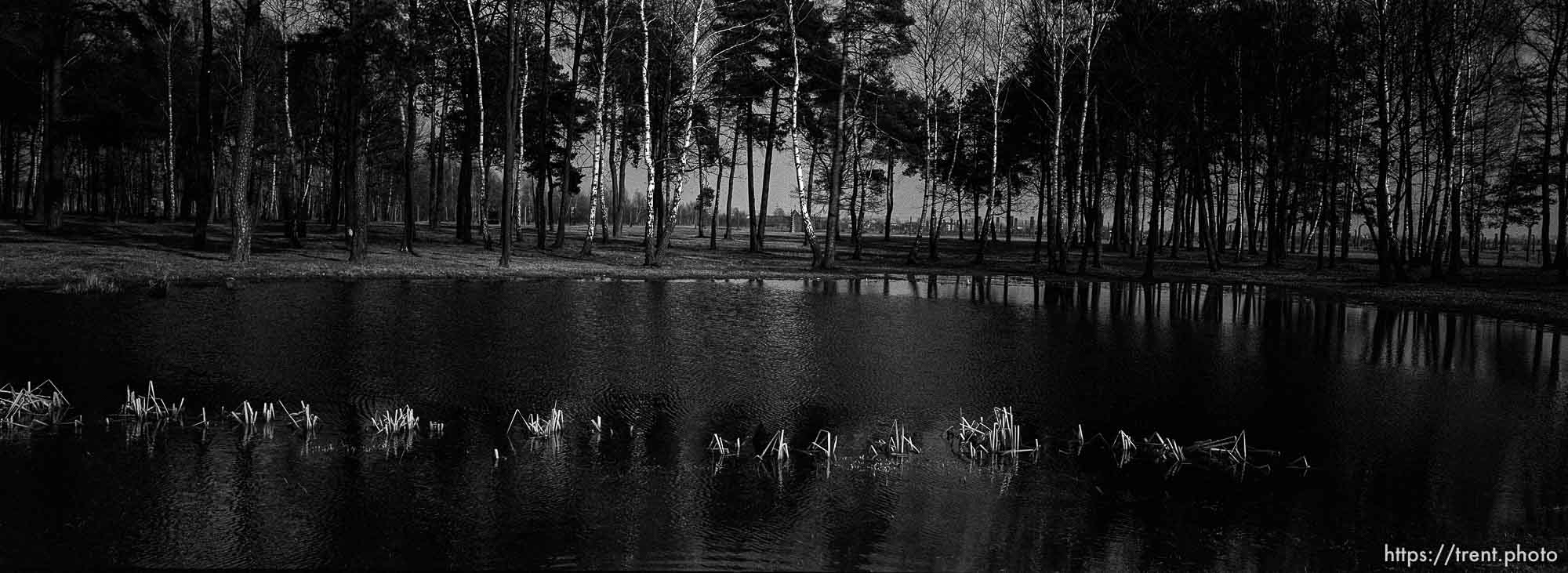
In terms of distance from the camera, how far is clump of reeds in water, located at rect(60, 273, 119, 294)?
18.7 meters

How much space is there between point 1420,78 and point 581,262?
31.5 m

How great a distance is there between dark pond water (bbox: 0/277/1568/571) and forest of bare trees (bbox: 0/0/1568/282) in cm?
1585

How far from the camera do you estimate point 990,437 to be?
27.0ft

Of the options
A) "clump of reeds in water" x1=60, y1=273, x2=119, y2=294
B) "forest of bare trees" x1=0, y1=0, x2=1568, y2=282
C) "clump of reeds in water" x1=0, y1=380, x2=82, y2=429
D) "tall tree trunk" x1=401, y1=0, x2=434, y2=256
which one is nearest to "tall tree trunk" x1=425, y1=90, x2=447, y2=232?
"forest of bare trees" x1=0, y1=0, x2=1568, y2=282

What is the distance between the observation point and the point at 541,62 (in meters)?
41.7

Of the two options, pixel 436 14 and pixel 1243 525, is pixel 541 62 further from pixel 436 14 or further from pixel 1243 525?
pixel 1243 525

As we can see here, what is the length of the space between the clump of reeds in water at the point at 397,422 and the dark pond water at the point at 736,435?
0.39ft

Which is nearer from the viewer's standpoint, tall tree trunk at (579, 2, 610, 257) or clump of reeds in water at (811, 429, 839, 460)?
clump of reeds in water at (811, 429, 839, 460)

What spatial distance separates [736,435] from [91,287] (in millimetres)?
17913

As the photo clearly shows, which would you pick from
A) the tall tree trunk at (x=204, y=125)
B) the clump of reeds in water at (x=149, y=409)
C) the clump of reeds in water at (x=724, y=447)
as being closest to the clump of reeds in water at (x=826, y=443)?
the clump of reeds in water at (x=724, y=447)

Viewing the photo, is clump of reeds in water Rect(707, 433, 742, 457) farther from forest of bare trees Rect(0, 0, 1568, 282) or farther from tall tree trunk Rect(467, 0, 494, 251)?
tall tree trunk Rect(467, 0, 494, 251)

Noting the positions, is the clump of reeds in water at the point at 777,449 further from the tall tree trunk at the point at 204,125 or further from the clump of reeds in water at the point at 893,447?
the tall tree trunk at the point at 204,125

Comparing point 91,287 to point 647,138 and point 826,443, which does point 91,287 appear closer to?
point 647,138

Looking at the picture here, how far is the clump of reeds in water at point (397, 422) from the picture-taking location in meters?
8.16
